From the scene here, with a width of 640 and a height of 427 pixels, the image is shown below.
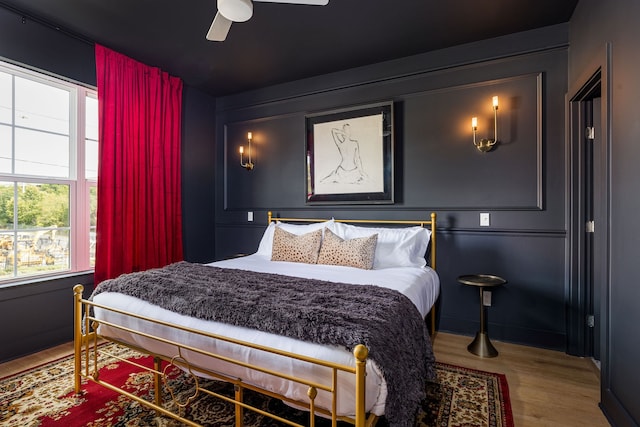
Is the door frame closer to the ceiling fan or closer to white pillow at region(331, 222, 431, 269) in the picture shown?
white pillow at region(331, 222, 431, 269)

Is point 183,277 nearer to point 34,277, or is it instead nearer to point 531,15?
point 34,277

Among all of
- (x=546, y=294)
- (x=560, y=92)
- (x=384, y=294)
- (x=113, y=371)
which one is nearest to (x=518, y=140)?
(x=560, y=92)

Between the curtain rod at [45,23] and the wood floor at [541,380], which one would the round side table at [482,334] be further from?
the curtain rod at [45,23]

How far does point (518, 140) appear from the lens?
2.79m

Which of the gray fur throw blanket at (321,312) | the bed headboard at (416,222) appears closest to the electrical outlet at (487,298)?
the bed headboard at (416,222)

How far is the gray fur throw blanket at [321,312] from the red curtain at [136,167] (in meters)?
1.16

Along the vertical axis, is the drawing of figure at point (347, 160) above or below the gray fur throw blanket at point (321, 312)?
above

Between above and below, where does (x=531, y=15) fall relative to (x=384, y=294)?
above

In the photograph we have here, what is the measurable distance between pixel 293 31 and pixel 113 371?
9.67 ft

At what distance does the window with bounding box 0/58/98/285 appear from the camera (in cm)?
259

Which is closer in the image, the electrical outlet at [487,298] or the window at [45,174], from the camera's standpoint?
the window at [45,174]

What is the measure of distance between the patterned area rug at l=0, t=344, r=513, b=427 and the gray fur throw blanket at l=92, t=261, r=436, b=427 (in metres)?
0.34

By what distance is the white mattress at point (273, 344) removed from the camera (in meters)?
1.26

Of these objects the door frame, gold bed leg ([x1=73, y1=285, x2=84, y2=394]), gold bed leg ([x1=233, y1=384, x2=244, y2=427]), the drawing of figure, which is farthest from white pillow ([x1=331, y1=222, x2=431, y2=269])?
gold bed leg ([x1=73, y1=285, x2=84, y2=394])
